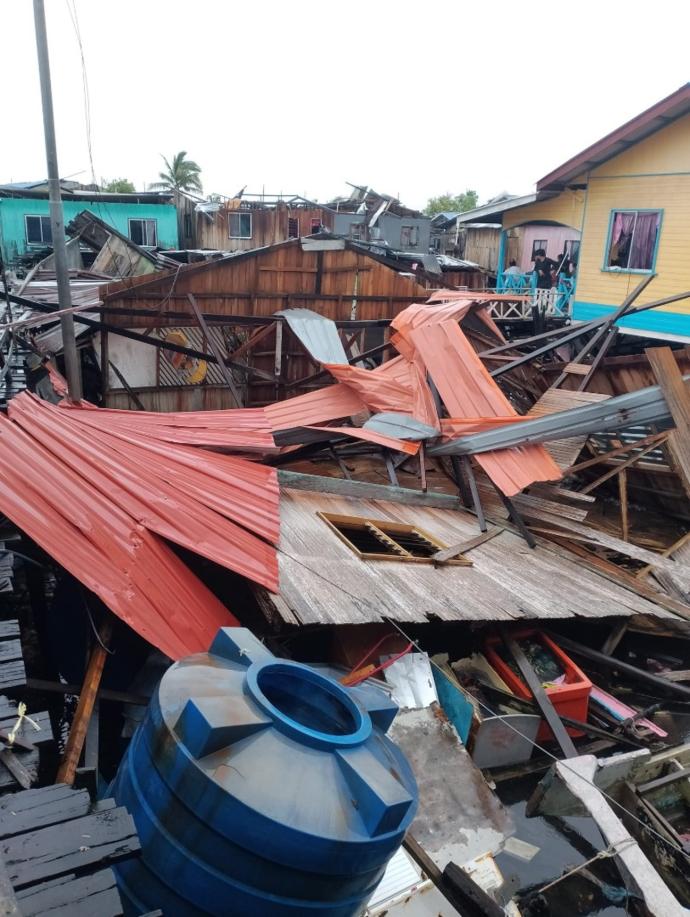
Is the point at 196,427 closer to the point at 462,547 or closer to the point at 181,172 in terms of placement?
the point at 462,547

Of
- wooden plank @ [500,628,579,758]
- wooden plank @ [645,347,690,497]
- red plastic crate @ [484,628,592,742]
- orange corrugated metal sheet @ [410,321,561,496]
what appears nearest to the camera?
wooden plank @ [500,628,579,758]

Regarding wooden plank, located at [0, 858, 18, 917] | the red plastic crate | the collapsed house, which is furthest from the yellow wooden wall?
wooden plank, located at [0, 858, 18, 917]

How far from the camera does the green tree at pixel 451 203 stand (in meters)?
66.0

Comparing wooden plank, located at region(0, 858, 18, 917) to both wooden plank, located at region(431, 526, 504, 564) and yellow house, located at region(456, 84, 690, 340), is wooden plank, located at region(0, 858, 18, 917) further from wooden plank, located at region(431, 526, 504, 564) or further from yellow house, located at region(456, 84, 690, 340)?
yellow house, located at region(456, 84, 690, 340)

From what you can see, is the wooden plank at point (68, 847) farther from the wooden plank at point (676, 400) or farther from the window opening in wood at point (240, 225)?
the window opening in wood at point (240, 225)

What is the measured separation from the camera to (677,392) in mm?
9516

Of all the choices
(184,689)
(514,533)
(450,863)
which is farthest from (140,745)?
(514,533)

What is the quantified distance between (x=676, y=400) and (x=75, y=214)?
103ft

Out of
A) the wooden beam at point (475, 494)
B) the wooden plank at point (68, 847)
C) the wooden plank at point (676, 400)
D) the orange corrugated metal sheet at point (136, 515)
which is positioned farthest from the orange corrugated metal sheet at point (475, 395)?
the wooden plank at point (68, 847)

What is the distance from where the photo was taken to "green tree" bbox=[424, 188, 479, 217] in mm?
66000

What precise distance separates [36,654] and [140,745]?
3507mm

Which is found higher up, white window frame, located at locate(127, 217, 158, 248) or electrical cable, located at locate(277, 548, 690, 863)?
white window frame, located at locate(127, 217, 158, 248)

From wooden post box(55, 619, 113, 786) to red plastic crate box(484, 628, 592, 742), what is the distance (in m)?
4.83

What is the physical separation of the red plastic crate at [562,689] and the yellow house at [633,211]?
38.5 feet
